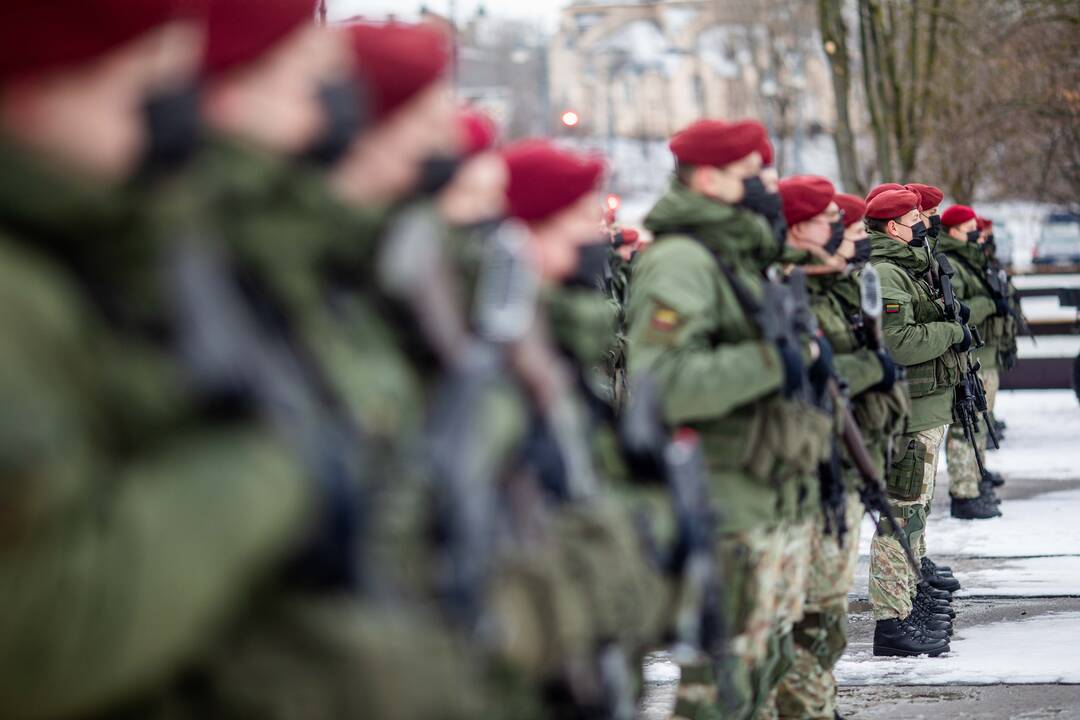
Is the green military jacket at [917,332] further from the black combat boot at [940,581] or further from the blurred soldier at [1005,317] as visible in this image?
the blurred soldier at [1005,317]

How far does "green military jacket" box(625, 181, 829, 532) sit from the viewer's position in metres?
4.30

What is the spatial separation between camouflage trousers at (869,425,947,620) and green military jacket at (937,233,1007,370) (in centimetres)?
285

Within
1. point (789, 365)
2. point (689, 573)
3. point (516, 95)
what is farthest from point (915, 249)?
point (516, 95)

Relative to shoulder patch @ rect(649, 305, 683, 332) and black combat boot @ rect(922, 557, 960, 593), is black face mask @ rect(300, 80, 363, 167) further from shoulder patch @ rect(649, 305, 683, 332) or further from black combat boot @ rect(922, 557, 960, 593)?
black combat boot @ rect(922, 557, 960, 593)

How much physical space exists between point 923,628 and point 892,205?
81.5 inches

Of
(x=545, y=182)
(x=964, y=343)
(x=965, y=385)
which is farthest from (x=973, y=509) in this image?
(x=545, y=182)

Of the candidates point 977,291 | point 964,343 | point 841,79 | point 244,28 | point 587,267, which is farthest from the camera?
point 841,79

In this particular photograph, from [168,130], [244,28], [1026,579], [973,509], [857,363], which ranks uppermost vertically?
[244,28]

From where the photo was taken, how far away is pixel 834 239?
18.8 feet

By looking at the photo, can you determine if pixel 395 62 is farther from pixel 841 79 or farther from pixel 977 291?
pixel 841 79

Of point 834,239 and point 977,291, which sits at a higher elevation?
point 834,239

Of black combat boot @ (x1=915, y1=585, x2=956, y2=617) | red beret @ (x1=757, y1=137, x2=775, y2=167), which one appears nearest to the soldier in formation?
red beret @ (x1=757, y1=137, x2=775, y2=167)

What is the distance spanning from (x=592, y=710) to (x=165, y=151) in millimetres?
1304

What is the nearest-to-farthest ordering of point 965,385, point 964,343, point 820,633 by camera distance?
point 820,633 < point 964,343 < point 965,385
